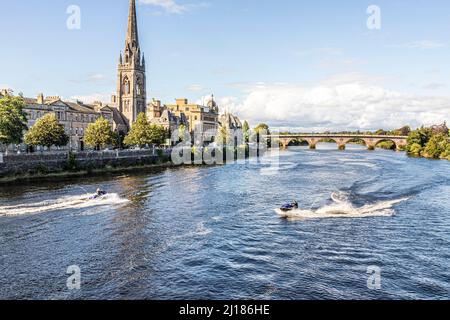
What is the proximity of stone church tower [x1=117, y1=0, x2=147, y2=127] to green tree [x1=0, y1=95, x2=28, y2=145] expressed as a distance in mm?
73175

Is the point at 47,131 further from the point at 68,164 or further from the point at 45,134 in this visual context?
the point at 68,164

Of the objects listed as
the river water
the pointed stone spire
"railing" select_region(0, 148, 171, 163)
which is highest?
the pointed stone spire

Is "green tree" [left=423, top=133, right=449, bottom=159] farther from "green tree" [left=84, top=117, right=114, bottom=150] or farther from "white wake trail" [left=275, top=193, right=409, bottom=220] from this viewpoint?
"green tree" [left=84, top=117, right=114, bottom=150]

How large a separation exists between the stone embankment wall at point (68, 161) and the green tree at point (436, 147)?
9772cm

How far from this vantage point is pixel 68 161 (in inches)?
3410

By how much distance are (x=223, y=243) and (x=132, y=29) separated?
Result: 14358 cm

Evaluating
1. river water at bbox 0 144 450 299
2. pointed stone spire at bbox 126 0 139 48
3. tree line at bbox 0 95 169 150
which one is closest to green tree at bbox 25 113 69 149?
tree line at bbox 0 95 169 150

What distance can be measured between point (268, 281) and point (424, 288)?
10.2m

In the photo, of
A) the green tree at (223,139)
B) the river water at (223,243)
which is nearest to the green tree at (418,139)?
the green tree at (223,139)

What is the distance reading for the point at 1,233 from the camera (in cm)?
3934

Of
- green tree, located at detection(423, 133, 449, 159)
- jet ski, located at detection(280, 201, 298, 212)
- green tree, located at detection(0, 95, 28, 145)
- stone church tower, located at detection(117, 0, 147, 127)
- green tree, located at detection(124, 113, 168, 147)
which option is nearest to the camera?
jet ski, located at detection(280, 201, 298, 212)

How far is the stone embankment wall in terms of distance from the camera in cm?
7675
